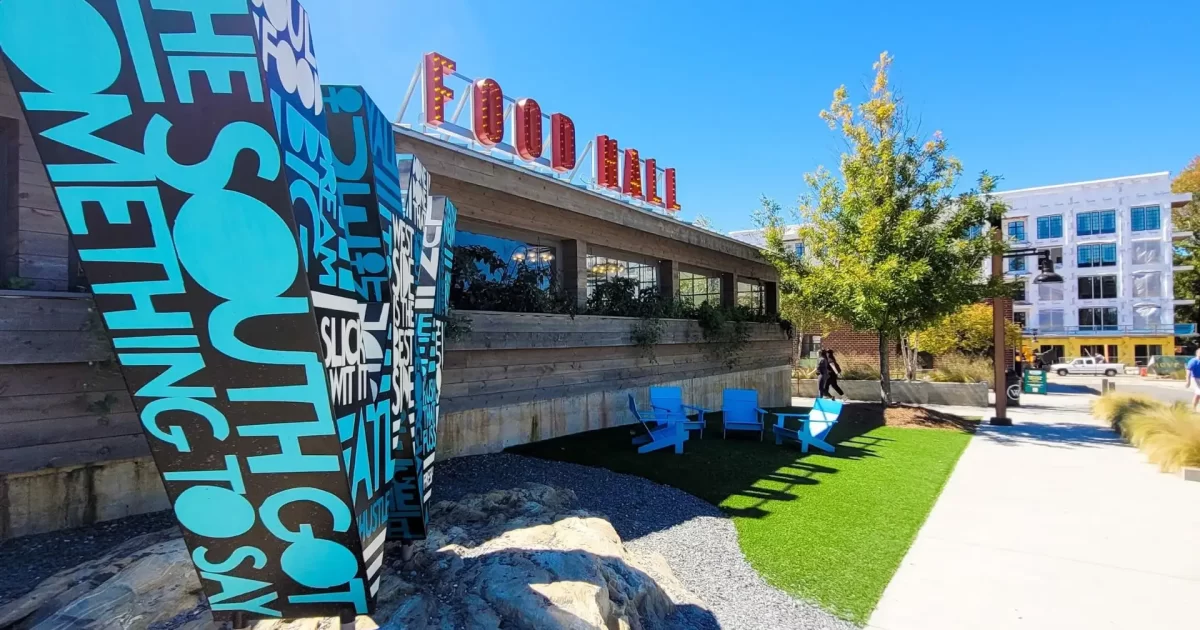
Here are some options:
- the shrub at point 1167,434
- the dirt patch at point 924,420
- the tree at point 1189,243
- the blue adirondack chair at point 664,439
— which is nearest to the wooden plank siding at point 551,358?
the blue adirondack chair at point 664,439

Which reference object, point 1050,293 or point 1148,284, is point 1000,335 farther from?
point 1148,284

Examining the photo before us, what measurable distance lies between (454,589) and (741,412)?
317 inches

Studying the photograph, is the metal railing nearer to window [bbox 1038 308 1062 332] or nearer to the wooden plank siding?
window [bbox 1038 308 1062 332]

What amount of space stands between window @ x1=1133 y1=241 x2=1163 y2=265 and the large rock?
56.1m

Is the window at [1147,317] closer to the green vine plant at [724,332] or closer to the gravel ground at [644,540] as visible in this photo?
the green vine plant at [724,332]

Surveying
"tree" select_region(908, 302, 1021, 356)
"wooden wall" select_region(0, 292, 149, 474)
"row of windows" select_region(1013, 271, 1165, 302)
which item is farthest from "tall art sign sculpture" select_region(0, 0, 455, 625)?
"row of windows" select_region(1013, 271, 1165, 302)

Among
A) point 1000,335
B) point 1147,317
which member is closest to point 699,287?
point 1000,335

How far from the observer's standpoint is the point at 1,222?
4848 millimetres

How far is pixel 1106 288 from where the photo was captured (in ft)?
148

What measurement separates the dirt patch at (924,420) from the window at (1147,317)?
144ft

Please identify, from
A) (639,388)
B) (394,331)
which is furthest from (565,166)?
(394,331)

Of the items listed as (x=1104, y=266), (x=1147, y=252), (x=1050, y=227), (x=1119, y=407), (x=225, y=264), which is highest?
(x=1050, y=227)

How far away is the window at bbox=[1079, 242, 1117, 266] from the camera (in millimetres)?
44219

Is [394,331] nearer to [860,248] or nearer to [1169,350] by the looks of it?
[860,248]
